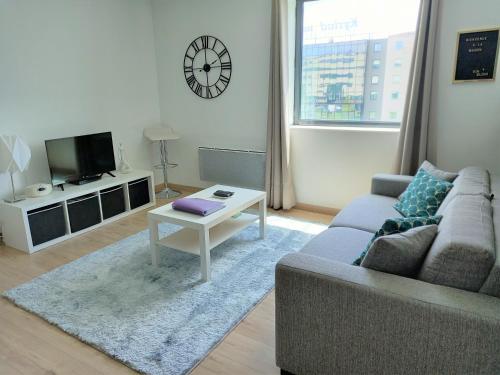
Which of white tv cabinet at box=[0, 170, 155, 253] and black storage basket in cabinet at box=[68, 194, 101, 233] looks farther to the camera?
black storage basket in cabinet at box=[68, 194, 101, 233]

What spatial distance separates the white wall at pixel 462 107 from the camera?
9.85 feet

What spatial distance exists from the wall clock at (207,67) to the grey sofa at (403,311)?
320cm

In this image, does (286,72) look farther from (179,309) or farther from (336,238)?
(179,309)

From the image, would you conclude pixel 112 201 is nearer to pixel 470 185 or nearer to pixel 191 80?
pixel 191 80

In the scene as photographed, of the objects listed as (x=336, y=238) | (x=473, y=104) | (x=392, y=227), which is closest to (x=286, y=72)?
(x=473, y=104)

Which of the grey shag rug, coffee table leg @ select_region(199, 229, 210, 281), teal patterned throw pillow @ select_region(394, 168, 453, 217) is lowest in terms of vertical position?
the grey shag rug

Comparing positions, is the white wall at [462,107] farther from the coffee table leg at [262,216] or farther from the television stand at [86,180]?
the television stand at [86,180]

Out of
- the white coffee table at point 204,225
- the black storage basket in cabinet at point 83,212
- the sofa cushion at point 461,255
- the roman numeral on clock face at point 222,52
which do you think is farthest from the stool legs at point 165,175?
the sofa cushion at point 461,255

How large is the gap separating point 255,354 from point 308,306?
2.03 ft

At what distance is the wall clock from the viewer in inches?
169

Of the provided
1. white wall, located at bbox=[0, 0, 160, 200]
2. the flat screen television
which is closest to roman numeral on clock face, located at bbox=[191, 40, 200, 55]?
white wall, located at bbox=[0, 0, 160, 200]

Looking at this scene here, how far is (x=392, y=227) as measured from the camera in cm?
165

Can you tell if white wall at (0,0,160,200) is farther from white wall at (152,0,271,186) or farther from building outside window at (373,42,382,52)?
building outside window at (373,42,382,52)

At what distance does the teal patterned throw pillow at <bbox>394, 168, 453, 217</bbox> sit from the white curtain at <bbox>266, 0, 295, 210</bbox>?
1541mm
